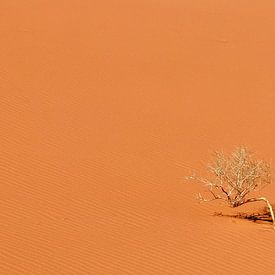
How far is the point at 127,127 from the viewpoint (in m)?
13.6

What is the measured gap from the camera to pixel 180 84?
53.5 feet

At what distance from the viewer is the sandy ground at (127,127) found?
28.7ft

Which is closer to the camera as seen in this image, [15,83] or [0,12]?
[15,83]

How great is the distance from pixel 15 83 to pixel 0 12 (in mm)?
5139

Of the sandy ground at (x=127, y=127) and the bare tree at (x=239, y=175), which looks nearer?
the sandy ground at (x=127, y=127)

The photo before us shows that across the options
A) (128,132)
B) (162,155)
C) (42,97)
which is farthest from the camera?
(42,97)

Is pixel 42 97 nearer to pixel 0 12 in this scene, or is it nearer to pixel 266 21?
pixel 0 12

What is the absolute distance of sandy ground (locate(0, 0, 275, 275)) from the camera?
8.74 metres

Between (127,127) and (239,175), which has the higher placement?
(127,127)

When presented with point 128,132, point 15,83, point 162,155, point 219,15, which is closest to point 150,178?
point 162,155

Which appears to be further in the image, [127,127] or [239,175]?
[127,127]

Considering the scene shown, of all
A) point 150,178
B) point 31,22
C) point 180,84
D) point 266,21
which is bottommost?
point 150,178

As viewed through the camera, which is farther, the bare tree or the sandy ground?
the bare tree

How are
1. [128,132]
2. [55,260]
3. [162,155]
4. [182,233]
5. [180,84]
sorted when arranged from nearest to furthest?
[55,260], [182,233], [162,155], [128,132], [180,84]
